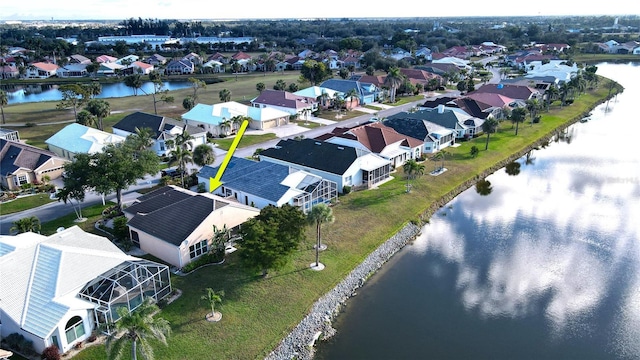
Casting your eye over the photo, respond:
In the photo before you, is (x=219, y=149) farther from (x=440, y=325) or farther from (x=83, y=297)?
(x=440, y=325)

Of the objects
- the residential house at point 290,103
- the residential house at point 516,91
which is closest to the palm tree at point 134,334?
the residential house at point 290,103

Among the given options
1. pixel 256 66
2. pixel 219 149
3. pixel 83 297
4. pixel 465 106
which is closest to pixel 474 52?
pixel 256 66

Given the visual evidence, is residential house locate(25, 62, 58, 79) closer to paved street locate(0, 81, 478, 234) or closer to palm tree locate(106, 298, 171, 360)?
paved street locate(0, 81, 478, 234)

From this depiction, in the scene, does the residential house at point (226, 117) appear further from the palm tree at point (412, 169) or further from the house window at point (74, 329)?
the house window at point (74, 329)

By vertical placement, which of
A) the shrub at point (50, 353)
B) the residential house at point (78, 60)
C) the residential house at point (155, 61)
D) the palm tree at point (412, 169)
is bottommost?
the shrub at point (50, 353)

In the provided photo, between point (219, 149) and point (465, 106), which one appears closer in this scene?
point (219, 149)

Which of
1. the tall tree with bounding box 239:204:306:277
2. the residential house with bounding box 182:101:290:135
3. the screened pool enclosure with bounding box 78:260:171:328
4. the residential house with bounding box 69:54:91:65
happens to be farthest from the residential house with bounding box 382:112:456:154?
the residential house with bounding box 69:54:91:65
